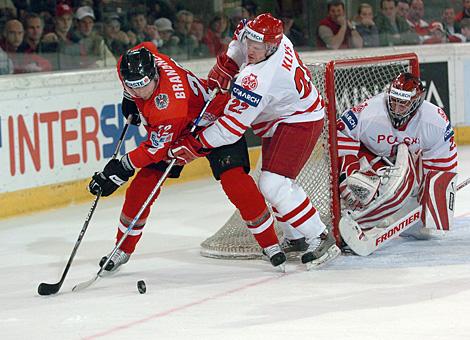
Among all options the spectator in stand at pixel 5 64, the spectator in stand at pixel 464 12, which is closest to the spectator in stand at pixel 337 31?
the spectator in stand at pixel 464 12

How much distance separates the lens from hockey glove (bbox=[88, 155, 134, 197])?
182 inches

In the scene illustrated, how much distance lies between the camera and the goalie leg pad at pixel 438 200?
5281 millimetres

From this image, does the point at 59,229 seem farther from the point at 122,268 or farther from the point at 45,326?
the point at 45,326

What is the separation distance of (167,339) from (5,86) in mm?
3085

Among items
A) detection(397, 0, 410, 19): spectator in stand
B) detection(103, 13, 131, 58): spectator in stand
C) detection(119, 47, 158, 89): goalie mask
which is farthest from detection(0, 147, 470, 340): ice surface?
detection(397, 0, 410, 19): spectator in stand

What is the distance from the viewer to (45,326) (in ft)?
13.3

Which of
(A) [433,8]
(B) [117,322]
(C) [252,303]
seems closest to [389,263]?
(C) [252,303]

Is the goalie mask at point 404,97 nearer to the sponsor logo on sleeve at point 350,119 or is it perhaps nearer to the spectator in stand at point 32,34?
the sponsor logo on sleeve at point 350,119

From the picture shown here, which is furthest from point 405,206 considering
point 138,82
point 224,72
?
point 138,82

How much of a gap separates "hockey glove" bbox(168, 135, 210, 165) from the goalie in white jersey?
809mm

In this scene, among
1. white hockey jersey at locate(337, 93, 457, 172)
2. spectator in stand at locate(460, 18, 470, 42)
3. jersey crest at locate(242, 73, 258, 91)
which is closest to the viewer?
jersey crest at locate(242, 73, 258, 91)

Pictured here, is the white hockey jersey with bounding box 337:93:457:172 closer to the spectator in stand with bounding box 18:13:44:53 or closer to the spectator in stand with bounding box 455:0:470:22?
the spectator in stand with bounding box 18:13:44:53

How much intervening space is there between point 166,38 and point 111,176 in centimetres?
372

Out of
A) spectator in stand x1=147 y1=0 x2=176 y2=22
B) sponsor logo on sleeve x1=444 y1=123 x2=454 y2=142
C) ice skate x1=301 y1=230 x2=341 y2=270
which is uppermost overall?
spectator in stand x1=147 y1=0 x2=176 y2=22
